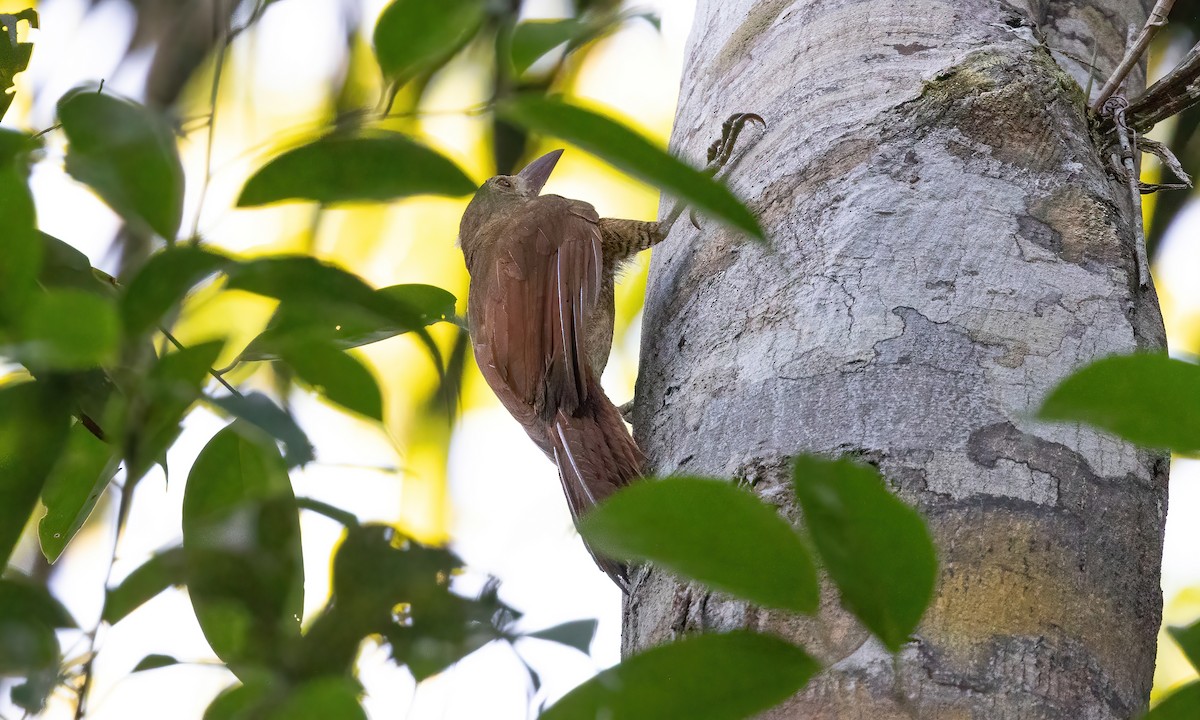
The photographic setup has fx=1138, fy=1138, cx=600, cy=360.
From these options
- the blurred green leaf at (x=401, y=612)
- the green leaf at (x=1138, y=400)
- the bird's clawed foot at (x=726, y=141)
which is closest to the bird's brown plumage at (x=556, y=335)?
the bird's clawed foot at (x=726, y=141)

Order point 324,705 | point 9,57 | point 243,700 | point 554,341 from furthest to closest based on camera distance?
point 554,341
point 9,57
point 243,700
point 324,705

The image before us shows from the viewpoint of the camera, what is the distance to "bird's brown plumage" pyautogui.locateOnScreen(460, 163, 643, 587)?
56.6 inches

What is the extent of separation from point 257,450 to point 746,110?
0.96m

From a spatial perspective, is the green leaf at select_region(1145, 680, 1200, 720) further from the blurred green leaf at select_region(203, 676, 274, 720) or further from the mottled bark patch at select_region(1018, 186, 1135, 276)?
the mottled bark patch at select_region(1018, 186, 1135, 276)

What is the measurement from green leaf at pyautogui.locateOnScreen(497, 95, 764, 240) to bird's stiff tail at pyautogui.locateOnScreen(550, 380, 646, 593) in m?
0.82

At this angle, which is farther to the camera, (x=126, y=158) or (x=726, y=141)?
(x=726, y=141)

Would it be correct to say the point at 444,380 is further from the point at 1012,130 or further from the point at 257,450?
the point at 1012,130

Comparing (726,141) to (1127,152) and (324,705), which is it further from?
(324,705)

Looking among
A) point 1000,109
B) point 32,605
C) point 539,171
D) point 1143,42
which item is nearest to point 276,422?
point 32,605

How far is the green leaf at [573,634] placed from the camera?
2.02ft

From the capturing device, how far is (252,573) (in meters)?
0.57

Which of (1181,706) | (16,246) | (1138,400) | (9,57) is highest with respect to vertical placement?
(9,57)

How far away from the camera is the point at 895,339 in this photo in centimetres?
105

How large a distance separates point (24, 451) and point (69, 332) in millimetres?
127
